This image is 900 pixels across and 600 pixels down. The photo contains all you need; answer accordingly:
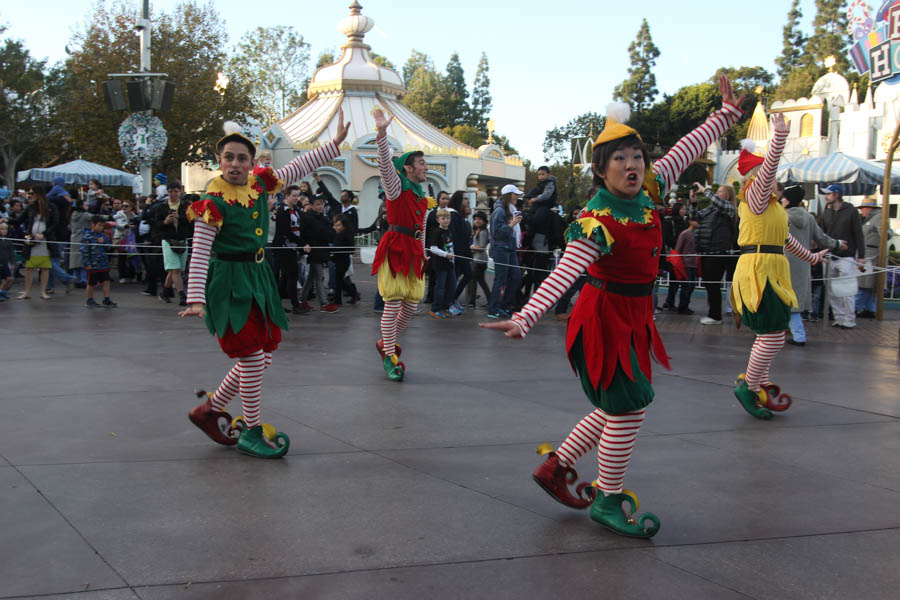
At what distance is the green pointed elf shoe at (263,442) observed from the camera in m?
4.91

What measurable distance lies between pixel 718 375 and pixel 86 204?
1244 cm

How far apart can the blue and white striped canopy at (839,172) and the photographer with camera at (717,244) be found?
4.89 m

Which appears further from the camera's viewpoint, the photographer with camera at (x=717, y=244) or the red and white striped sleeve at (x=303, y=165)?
the photographer with camera at (x=717, y=244)

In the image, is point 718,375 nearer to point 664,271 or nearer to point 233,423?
point 233,423

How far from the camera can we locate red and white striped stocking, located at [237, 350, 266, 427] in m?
5.00

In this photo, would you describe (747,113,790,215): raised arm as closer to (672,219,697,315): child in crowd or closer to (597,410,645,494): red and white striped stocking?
(597,410,645,494): red and white striped stocking

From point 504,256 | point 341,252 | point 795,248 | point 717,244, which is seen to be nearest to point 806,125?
point 717,244

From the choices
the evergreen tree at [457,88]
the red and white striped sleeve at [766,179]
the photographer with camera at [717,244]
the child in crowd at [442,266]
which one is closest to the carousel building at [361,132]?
the child in crowd at [442,266]

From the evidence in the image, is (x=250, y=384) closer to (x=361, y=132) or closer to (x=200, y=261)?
(x=200, y=261)

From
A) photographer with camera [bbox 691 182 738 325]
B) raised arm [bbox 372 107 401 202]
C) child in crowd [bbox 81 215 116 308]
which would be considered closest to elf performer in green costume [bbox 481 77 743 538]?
raised arm [bbox 372 107 401 202]

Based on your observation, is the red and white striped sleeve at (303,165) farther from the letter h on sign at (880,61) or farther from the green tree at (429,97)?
the green tree at (429,97)

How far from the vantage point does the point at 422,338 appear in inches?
414

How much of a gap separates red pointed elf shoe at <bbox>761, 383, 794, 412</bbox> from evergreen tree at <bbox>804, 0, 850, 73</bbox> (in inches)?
2612

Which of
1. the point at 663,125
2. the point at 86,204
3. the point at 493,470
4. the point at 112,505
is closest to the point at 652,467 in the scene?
the point at 493,470
